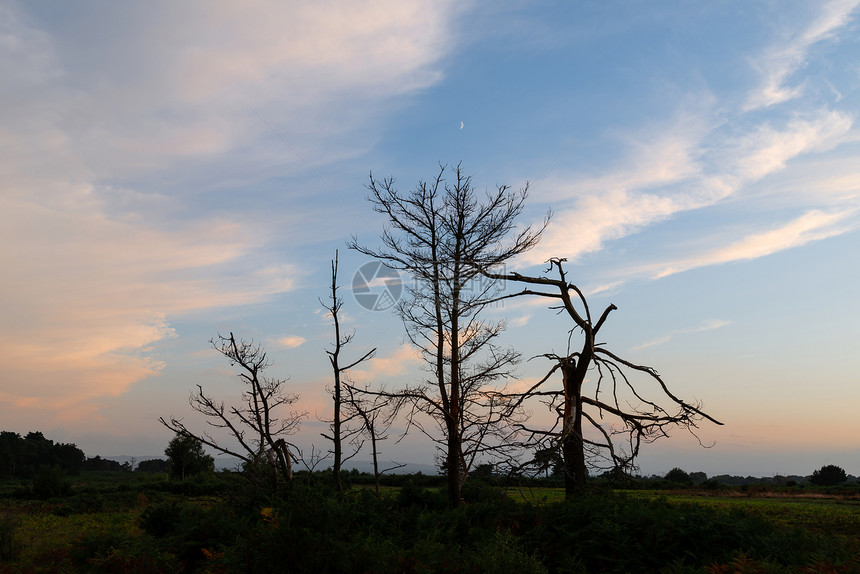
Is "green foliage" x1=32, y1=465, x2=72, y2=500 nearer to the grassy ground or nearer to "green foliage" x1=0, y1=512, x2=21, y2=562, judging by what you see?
"green foliage" x1=0, y1=512, x2=21, y2=562

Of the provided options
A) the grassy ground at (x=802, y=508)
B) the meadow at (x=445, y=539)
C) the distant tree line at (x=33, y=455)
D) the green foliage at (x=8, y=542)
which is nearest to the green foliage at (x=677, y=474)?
the grassy ground at (x=802, y=508)

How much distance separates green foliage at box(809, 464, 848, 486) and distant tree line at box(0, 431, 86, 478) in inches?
3656

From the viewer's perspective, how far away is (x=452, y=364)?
46.5ft

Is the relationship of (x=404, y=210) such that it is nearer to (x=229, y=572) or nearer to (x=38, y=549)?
(x=229, y=572)

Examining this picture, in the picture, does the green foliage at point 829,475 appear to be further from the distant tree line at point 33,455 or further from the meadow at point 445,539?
the distant tree line at point 33,455

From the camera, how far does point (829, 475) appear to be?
164ft

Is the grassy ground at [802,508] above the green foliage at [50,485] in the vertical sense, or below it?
below

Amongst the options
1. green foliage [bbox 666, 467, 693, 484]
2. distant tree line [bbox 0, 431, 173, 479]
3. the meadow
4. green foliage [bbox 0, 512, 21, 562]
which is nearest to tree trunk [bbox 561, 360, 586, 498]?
the meadow

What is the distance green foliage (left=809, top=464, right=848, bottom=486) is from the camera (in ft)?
162

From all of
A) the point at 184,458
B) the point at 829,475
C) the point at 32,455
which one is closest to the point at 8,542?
the point at 184,458

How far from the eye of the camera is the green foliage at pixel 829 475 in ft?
162

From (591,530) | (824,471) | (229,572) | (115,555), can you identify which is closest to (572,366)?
(591,530)

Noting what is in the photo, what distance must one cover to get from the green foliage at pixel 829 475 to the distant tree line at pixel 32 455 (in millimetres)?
92859

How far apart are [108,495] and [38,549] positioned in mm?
20361
